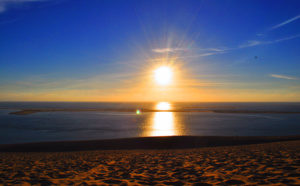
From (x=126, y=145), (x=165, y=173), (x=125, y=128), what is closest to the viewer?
(x=165, y=173)

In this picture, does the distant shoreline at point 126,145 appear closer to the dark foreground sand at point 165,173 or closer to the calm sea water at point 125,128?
the calm sea water at point 125,128

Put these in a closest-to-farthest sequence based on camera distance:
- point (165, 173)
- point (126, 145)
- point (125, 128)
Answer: point (165, 173) < point (126, 145) < point (125, 128)

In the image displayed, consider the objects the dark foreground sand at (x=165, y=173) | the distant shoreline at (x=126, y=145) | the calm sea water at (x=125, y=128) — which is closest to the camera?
the dark foreground sand at (x=165, y=173)

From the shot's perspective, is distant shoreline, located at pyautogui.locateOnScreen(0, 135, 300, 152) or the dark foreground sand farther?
distant shoreline, located at pyautogui.locateOnScreen(0, 135, 300, 152)

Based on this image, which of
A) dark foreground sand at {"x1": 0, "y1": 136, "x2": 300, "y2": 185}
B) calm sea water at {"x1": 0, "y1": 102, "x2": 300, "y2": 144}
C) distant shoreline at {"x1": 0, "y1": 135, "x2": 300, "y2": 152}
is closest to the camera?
dark foreground sand at {"x1": 0, "y1": 136, "x2": 300, "y2": 185}

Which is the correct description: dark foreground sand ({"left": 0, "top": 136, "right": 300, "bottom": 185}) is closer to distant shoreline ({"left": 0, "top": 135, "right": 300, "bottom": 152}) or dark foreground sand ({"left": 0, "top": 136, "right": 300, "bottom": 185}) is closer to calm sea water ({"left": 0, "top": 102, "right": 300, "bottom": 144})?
distant shoreline ({"left": 0, "top": 135, "right": 300, "bottom": 152})

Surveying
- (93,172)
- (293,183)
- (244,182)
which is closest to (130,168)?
(93,172)

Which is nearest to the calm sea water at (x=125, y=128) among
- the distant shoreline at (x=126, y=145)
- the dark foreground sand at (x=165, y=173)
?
the distant shoreline at (x=126, y=145)

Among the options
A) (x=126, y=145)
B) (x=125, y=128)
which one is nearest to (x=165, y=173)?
(x=126, y=145)

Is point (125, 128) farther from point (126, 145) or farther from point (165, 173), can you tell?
point (165, 173)

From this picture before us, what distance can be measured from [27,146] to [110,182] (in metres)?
17.8

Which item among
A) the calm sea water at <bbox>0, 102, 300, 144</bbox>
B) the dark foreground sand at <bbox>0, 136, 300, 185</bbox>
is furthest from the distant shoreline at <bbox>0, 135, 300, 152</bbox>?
the dark foreground sand at <bbox>0, 136, 300, 185</bbox>

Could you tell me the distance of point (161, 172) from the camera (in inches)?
383

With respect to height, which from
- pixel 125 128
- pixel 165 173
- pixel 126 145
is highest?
pixel 165 173
